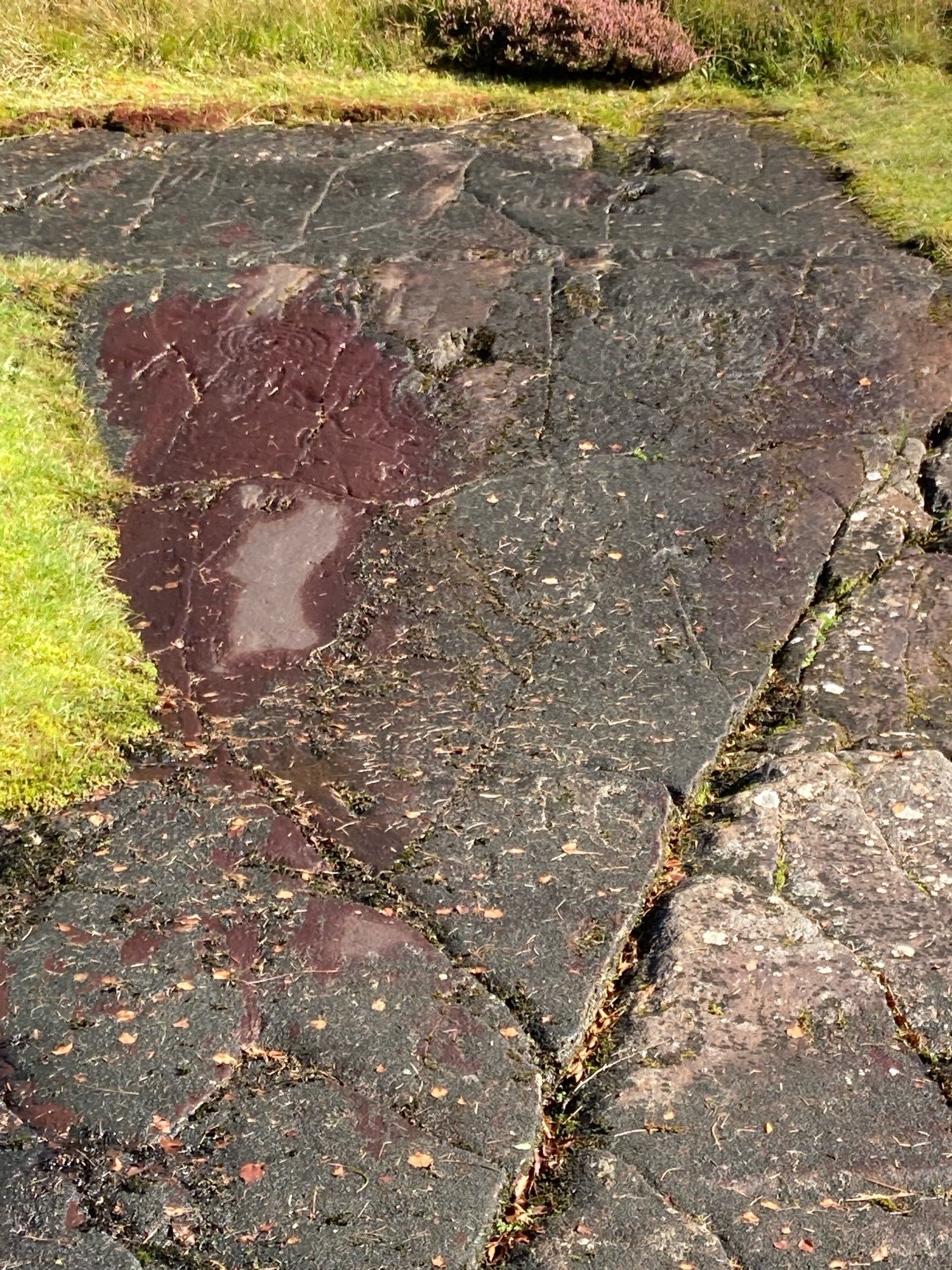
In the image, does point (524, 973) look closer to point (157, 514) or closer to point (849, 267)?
point (157, 514)

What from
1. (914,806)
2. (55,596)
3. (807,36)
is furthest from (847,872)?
(807,36)

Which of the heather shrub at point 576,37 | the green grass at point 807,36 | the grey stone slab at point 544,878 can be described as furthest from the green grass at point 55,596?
the green grass at point 807,36

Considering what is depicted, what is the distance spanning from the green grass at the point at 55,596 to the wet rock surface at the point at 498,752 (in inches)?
4.6

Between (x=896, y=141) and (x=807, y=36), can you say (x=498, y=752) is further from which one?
(x=807, y=36)

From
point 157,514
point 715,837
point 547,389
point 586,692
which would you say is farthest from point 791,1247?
point 547,389

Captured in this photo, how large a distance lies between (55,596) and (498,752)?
4.91ft

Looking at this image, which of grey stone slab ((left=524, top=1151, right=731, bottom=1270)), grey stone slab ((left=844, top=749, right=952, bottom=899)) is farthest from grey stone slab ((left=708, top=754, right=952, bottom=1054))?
grey stone slab ((left=524, top=1151, right=731, bottom=1270))

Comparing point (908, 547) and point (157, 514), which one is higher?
point (157, 514)

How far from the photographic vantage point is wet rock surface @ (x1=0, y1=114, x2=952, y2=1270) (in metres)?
2.87

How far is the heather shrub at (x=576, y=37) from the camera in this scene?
26.7ft

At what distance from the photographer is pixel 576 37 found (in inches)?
320

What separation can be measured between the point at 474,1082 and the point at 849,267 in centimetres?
433

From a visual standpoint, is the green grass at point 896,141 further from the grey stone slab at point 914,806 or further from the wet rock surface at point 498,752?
the grey stone slab at point 914,806

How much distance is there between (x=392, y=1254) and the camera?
8.82 feet
